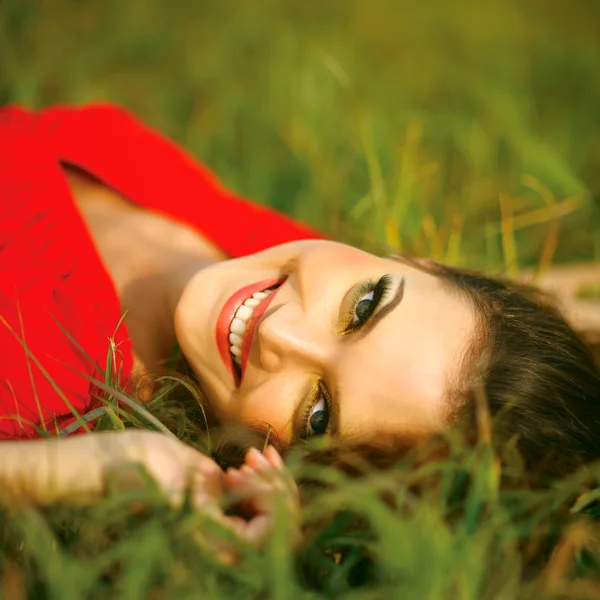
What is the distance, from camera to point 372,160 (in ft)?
7.69

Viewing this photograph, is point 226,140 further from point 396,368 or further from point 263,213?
point 396,368

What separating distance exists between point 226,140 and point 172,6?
133cm

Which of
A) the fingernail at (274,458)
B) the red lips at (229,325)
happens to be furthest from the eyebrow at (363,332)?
the red lips at (229,325)

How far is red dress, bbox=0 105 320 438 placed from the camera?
1.58 metres

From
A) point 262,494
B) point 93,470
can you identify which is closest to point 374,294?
point 262,494

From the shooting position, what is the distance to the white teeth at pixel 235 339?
1.64 meters

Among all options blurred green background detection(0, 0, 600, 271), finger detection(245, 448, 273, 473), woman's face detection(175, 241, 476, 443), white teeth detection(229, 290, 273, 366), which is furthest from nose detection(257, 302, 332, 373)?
blurred green background detection(0, 0, 600, 271)

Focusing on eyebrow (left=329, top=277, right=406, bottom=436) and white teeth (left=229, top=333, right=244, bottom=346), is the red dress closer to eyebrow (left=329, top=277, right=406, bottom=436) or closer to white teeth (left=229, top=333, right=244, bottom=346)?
white teeth (left=229, top=333, right=244, bottom=346)

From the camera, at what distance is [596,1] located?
4836mm

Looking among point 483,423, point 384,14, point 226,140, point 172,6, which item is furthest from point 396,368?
point 384,14

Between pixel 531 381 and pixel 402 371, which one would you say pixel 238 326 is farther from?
pixel 531 381

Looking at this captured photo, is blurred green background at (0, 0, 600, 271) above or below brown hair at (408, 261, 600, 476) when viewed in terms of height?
above

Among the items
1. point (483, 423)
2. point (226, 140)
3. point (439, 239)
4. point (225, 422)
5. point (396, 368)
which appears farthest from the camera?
point (226, 140)

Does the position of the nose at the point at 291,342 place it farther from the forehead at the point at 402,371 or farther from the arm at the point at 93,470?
the arm at the point at 93,470
